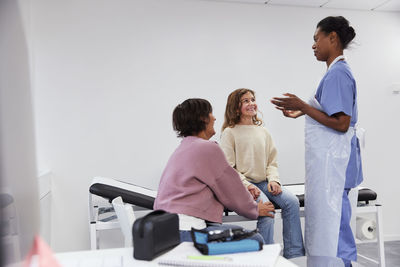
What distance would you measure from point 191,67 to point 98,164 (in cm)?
113

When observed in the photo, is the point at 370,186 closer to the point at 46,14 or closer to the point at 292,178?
the point at 292,178

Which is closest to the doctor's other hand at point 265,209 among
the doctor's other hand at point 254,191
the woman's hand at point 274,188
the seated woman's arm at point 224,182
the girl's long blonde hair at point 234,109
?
the doctor's other hand at point 254,191

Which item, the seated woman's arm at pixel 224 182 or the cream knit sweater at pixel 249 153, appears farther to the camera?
the cream knit sweater at pixel 249 153

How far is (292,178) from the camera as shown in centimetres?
360

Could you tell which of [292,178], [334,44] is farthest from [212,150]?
[292,178]

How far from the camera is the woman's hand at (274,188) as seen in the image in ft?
8.26

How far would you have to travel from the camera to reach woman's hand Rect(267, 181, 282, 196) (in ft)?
8.26

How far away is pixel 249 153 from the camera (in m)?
2.65

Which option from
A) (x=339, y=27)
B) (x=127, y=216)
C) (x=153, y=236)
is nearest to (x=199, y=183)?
(x=127, y=216)

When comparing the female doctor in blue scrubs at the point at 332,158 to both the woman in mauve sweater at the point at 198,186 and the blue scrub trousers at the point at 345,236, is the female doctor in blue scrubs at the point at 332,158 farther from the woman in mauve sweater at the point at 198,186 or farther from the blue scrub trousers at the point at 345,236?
the woman in mauve sweater at the point at 198,186

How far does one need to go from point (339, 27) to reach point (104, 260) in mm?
1816

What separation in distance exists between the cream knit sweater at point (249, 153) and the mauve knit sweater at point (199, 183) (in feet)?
3.04

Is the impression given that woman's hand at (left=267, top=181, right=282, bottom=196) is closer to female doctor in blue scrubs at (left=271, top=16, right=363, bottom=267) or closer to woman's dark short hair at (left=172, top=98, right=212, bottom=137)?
female doctor in blue scrubs at (left=271, top=16, right=363, bottom=267)

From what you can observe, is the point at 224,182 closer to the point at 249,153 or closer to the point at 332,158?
the point at 332,158
